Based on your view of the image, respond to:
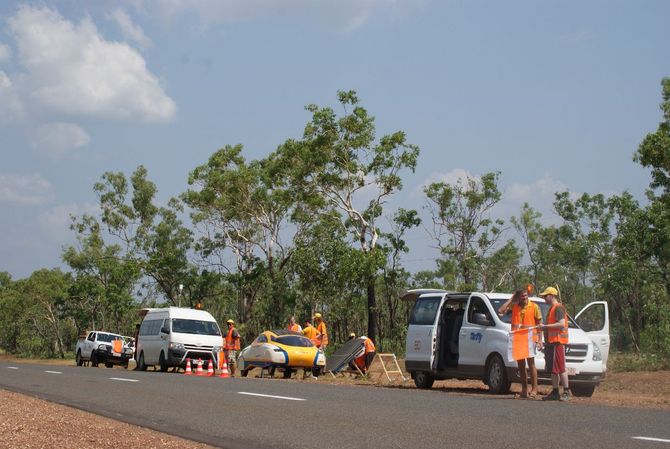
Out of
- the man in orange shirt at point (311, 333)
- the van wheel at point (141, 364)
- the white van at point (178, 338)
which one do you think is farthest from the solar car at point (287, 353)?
the van wheel at point (141, 364)

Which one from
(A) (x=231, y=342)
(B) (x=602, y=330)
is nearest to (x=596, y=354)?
(B) (x=602, y=330)

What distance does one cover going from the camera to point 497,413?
12.4 metres

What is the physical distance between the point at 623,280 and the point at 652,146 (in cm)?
1889

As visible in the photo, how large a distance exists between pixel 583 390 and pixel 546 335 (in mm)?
2706

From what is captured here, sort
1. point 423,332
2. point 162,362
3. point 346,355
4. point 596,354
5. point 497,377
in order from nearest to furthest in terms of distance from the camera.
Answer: point 596,354 < point 497,377 < point 423,332 < point 346,355 < point 162,362

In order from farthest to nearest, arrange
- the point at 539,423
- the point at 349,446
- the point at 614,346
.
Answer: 1. the point at 614,346
2. the point at 539,423
3. the point at 349,446

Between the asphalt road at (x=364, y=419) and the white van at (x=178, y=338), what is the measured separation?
43.3ft

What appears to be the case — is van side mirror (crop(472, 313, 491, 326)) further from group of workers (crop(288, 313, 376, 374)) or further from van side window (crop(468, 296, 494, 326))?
group of workers (crop(288, 313, 376, 374))

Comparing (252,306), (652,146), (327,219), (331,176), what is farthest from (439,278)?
(652,146)

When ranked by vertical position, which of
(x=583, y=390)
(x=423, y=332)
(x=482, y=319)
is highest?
(x=482, y=319)

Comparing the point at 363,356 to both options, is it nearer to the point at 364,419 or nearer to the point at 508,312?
the point at 508,312

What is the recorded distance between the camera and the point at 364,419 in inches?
469

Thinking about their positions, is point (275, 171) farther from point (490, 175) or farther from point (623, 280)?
point (623, 280)

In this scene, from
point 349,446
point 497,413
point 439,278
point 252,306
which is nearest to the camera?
point 349,446
